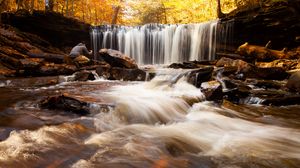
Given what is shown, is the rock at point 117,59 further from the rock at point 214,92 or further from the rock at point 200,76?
the rock at point 214,92

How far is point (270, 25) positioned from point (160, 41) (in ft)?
25.2

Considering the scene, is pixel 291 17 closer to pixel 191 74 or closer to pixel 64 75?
pixel 191 74

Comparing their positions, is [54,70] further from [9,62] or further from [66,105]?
[66,105]

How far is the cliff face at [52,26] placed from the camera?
19812 mm

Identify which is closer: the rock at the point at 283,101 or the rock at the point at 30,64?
the rock at the point at 283,101

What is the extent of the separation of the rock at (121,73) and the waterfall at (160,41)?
8.01 metres

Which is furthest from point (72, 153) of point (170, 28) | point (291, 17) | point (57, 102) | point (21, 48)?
point (170, 28)

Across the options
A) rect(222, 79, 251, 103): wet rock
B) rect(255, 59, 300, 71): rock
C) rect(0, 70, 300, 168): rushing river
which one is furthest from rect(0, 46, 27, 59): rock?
rect(255, 59, 300, 71): rock

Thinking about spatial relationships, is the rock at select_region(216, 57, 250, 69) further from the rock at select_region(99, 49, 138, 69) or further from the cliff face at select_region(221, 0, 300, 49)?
the rock at select_region(99, 49, 138, 69)

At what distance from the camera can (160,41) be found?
21.7 meters

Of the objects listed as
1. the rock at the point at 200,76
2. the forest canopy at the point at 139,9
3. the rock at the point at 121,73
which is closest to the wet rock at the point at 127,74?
the rock at the point at 121,73

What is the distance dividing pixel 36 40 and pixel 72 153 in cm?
1619

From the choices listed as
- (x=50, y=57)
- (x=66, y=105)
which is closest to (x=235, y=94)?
(x=66, y=105)

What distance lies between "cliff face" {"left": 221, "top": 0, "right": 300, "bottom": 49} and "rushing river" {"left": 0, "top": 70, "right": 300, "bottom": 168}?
33.3 feet
